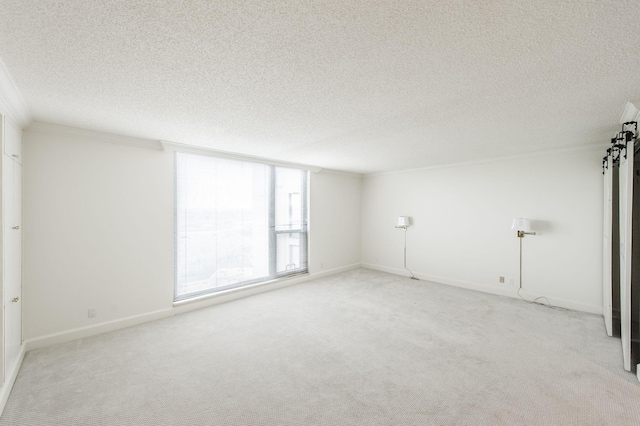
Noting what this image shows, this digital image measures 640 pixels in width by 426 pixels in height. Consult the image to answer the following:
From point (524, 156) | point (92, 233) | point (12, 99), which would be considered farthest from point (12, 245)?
point (524, 156)

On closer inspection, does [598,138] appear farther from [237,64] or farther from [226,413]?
[226,413]

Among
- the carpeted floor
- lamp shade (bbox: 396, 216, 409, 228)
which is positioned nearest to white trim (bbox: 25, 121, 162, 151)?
the carpeted floor

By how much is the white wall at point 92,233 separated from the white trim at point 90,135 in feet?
0.04

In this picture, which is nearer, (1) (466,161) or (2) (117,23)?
(2) (117,23)

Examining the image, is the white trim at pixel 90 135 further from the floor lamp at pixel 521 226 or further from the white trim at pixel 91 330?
the floor lamp at pixel 521 226

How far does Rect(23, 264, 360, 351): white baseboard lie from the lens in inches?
114

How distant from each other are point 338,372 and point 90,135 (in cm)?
376

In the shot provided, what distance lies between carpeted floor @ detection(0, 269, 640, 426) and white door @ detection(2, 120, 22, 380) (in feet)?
1.02

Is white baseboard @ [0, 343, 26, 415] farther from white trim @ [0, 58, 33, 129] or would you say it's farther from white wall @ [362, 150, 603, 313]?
white wall @ [362, 150, 603, 313]

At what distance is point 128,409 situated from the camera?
1949mm

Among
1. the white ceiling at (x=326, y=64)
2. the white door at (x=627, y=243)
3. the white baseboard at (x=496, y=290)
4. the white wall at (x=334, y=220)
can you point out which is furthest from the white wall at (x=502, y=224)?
the white door at (x=627, y=243)

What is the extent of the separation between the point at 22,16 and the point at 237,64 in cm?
98

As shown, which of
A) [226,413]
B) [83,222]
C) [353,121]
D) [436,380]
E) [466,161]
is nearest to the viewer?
[226,413]

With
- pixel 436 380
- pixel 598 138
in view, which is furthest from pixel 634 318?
pixel 598 138
